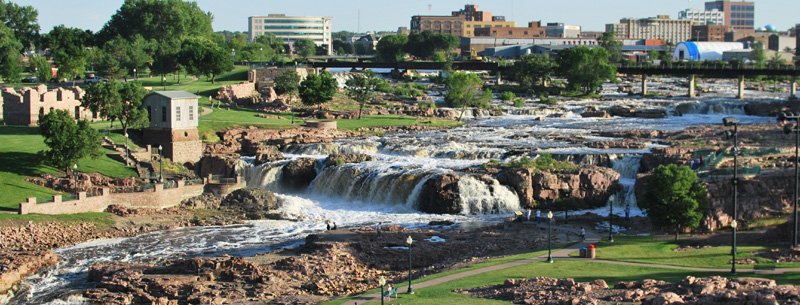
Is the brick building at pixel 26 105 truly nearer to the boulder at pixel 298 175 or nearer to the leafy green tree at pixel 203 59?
the boulder at pixel 298 175

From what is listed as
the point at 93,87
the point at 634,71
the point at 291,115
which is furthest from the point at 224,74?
the point at 634,71

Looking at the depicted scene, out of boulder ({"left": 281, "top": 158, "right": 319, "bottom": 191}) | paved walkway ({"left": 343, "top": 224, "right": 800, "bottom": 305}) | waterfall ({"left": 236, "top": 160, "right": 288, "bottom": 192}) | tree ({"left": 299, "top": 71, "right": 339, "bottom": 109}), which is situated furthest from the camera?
tree ({"left": 299, "top": 71, "right": 339, "bottom": 109})

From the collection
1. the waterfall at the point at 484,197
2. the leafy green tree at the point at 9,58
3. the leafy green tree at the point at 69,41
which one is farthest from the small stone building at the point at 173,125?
the leafy green tree at the point at 69,41

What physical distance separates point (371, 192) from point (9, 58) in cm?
6265

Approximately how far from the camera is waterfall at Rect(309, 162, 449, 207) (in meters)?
60.7

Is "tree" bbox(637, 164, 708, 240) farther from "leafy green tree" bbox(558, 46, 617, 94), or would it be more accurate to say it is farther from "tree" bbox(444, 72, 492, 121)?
"leafy green tree" bbox(558, 46, 617, 94)

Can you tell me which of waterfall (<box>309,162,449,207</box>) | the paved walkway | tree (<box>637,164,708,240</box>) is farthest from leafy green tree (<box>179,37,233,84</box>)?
tree (<box>637,164,708,240</box>)

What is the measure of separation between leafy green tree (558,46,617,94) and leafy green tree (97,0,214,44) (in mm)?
66456

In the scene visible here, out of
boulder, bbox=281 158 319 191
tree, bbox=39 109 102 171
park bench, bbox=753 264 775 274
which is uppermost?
tree, bbox=39 109 102 171

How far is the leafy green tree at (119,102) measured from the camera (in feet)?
229

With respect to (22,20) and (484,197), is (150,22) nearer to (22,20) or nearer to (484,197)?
(22,20)

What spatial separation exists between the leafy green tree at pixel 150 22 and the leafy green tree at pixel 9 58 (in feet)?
99.6

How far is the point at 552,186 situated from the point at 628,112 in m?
52.0

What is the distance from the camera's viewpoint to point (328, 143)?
77.5 meters
